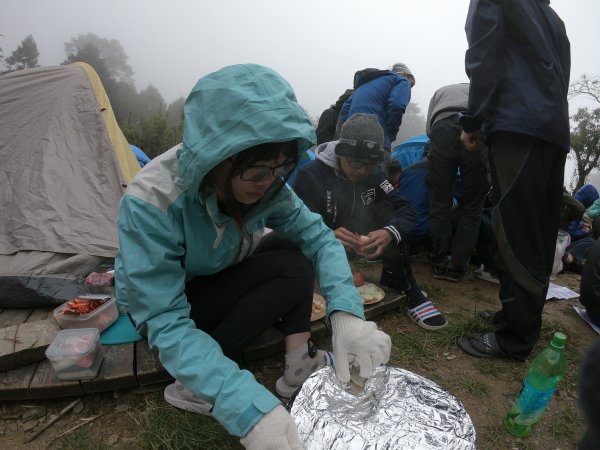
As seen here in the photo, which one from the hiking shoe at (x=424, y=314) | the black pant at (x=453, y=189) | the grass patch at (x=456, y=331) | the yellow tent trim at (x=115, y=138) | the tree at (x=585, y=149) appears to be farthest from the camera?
the tree at (x=585, y=149)

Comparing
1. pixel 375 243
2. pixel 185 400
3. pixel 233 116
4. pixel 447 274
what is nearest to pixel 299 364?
pixel 185 400

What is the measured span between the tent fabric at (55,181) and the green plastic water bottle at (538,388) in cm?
233

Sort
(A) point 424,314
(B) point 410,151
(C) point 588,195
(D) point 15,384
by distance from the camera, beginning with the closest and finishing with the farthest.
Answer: (D) point 15,384, (A) point 424,314, (B) point 410,151, (C) point 588,195

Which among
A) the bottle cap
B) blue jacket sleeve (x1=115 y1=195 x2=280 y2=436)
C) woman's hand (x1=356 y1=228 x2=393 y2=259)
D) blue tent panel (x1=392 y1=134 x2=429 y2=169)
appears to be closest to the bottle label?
the bottle cap

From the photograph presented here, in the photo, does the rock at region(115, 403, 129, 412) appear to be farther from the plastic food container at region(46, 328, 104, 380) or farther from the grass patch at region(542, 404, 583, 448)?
the grass patch at region(542, 404, 583, 448)

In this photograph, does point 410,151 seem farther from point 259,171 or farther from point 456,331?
point 259,171

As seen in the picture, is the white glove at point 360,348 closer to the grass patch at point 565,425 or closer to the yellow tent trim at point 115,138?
the grass patch at point 565,425

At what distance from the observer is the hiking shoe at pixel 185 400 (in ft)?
4.55

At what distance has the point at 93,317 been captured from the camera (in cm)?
171

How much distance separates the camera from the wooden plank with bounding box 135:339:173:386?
1.53m

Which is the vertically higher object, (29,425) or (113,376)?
(113,376)

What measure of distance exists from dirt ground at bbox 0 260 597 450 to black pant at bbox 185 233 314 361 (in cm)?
41

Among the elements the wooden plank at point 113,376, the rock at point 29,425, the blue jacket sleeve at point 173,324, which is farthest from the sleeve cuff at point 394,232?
the rock at point 29,425

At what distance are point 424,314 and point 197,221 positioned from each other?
1.59 metres
